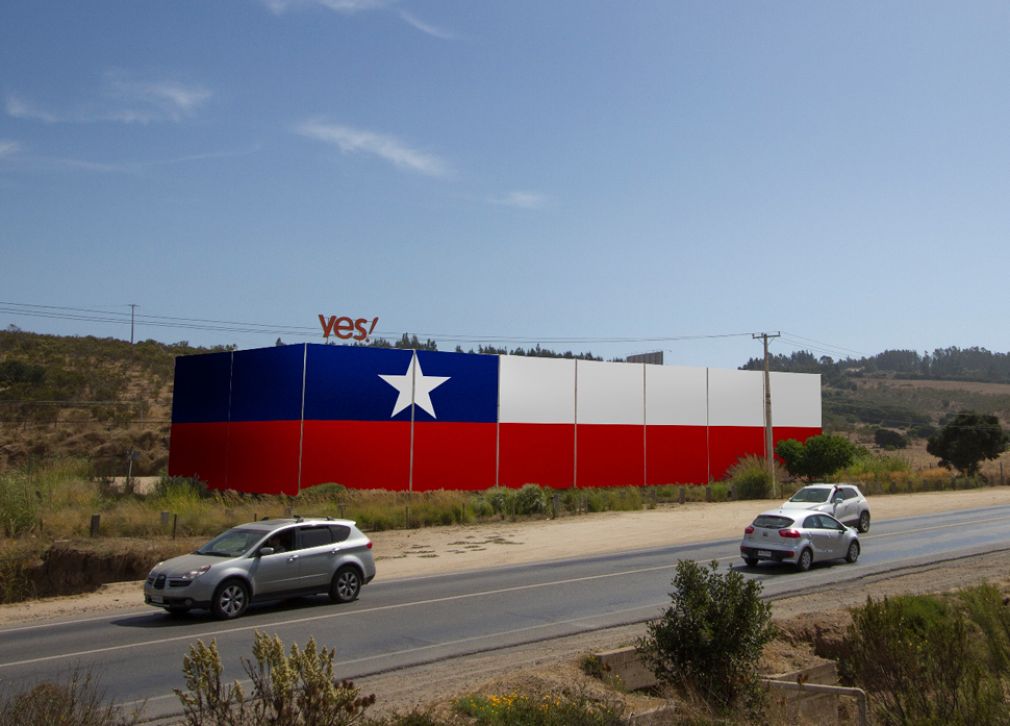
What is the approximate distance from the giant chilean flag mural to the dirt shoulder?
25.0 feet

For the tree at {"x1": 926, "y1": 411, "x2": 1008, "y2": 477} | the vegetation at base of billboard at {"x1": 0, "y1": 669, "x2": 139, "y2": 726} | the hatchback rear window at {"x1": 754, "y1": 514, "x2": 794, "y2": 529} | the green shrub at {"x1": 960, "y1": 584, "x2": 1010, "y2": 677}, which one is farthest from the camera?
the tree at {"x1": 926, "y1": 411, "x2": 1008, "y2": 477}

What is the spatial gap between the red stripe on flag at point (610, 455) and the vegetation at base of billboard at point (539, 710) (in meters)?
39.6

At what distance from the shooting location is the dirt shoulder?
18.6m

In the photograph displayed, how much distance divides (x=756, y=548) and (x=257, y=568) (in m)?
12.3

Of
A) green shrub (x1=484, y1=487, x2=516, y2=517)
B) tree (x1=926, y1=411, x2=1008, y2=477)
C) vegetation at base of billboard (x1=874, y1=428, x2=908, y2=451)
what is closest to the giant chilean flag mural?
green shrub (x1=484, y1=487, x2=516, y2=517)

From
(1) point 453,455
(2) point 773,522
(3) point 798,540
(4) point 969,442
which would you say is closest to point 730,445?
(1) point 453,455

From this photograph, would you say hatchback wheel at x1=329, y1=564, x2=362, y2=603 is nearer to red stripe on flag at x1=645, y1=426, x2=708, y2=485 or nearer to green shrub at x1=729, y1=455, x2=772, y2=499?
green shrub at x1=729, y1=455, x2=772, y2=499

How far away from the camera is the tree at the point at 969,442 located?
67250 mm

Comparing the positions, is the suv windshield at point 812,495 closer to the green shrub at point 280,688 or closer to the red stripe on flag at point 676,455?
the red stripe on flag at point 676,455

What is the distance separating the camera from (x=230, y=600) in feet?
50.8

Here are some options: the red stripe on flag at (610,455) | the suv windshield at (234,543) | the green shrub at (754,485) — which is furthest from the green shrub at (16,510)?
the green shrub at (754,485)

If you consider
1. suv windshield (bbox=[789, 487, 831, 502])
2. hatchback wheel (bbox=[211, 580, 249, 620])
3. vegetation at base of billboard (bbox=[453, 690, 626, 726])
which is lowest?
hatchback wheel (bbox=[211, 580, 249, 620])

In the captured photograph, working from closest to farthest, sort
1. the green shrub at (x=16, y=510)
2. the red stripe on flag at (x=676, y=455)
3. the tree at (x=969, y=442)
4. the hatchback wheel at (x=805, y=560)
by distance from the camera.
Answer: the hatchback wheel at (x=805, y=560), the green shrub at (x=16, y=510), the red stripe on flag at (x=676, y=455), the tree at (x=969, y=442)

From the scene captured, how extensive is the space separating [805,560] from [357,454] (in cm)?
2367
